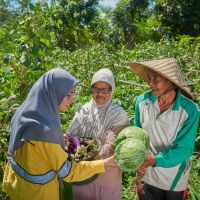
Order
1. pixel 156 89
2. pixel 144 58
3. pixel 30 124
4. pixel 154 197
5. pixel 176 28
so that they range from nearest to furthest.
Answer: pixel 30 124
pixel 156 89
pixel 154 197
pixel 144 58
pixel 176 28

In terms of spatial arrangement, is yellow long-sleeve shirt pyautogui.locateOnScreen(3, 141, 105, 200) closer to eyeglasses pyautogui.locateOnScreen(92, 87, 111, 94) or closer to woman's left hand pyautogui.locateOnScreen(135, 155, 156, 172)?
woman's left hand pyautogui.locateOnScreen(135, 155, 156, 172)

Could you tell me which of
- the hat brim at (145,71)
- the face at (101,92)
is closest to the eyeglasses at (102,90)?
the face at (101,92)

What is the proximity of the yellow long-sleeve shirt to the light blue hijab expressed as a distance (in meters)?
0.05

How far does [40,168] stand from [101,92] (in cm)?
92

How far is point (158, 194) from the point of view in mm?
2846

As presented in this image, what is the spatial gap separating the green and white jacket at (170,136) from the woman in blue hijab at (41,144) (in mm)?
653

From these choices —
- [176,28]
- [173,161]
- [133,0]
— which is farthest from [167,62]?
[133,0]

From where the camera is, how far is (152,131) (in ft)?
8.93

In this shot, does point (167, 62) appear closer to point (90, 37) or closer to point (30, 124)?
point (30, 124)

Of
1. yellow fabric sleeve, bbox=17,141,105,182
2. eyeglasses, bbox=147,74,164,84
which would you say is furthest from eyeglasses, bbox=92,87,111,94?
yellow fabric sleeve, bbox=17,141,105,182

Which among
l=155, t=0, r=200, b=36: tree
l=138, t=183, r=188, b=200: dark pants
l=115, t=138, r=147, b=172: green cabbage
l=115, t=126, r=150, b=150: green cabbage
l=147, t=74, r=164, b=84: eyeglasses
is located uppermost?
l=155, t=0, r=200, b=36: tree

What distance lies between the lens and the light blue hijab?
87.8 inches

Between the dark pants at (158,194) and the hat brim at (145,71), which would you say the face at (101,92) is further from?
the dark pants at (158,194)

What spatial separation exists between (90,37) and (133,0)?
859 cm
